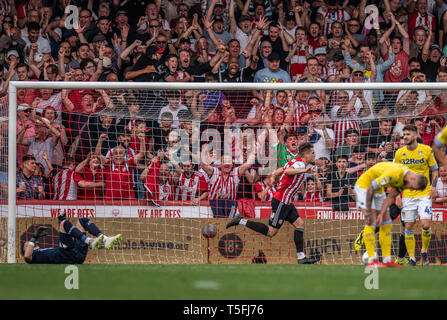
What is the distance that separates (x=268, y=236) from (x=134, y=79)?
160 inches

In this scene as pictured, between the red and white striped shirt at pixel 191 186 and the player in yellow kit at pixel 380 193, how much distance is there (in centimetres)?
320

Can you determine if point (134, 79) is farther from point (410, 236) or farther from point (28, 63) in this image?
point (410, 236)

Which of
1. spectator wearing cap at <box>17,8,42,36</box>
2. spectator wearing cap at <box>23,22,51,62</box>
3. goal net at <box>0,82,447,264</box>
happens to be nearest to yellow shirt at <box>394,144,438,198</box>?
goal net at <box>0,82,447,264</box>

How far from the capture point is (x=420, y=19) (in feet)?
42.8

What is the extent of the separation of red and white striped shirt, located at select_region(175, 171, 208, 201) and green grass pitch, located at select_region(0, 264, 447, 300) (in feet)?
9.04

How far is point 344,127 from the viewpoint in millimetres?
10750

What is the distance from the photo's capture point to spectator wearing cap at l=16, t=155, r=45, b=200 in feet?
33.0

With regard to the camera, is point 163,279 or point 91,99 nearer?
point 163,279

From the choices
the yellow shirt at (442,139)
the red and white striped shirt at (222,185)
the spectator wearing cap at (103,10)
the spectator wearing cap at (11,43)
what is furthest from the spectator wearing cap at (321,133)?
the spectator wearing cap at (11,43)

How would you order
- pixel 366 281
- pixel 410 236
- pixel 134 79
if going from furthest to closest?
pixel 134 79 < pixel 410 236 < pixel 366 281

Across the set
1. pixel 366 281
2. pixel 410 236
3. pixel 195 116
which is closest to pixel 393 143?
pixel 410 236

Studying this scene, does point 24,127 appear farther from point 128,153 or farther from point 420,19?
point 420,19

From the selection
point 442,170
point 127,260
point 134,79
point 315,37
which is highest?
point 315,37

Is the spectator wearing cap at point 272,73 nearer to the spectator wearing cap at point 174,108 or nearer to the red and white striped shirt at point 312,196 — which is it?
the spectator wearing cap at point 174,108
